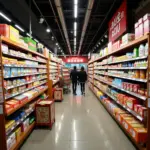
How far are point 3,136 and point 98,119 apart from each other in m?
3.04

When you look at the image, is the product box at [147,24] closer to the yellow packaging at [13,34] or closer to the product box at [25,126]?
the yellow packaging at [13,34]

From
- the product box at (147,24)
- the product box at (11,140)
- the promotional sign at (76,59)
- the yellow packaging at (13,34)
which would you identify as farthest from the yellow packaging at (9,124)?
the promotional sign at (76,59)

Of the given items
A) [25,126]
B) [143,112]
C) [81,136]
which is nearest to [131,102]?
[143,112]

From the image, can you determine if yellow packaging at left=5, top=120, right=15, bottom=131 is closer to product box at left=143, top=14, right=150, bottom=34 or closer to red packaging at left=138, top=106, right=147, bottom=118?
red packaging at left=138, top=106, right=147, bottom=118

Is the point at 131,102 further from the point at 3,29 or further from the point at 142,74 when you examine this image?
the point at 3,29

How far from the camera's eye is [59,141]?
3223 mm

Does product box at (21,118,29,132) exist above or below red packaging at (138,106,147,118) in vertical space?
below

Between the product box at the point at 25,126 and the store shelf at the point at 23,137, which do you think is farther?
the product box at the point at 25,126

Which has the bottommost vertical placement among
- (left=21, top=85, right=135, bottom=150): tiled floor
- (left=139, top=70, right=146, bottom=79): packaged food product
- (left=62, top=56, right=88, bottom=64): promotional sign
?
(left=21, top=85, right=135, bottom=150): tiled floor

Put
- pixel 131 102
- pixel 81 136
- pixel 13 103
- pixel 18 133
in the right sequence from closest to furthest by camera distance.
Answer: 1. pixel 13 103
2. pixel 18 133
3. pixel 131 102
4. pixel 81 136

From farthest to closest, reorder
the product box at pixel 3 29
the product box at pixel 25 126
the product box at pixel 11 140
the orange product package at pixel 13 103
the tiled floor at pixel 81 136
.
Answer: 1. the product box at pixel 25 126
2. the tiled floor at pixel 81 136
3. the orange product package at pixel 13 103
4. the product box at pixel 3 29
5. the product box at pixel 11 140

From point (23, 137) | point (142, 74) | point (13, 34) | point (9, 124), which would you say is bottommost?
point (23, 137)

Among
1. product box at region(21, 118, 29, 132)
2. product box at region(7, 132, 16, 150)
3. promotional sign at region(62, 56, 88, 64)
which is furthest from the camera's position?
promotional sign at region(62, 56, 88, 64)

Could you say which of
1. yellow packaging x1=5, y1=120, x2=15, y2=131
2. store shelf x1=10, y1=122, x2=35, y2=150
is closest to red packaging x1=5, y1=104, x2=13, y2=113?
yellow packaging x1=5, y1=120, x2=15, y2=131
